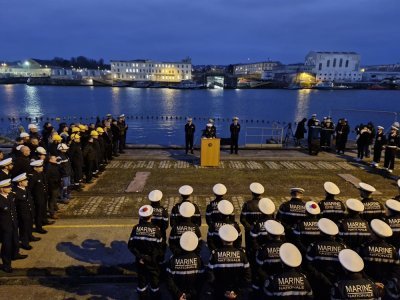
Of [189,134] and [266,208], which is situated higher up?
[266,208]

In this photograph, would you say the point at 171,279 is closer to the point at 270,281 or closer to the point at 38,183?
the point at 270,281

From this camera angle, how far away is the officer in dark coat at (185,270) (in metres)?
4.72

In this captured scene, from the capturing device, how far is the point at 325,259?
4914 millimetres

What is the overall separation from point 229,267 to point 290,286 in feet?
2.96

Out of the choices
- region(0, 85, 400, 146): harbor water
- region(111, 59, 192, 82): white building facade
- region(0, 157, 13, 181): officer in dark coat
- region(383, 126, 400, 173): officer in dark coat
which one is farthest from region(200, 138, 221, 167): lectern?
region(111, 59, 192, 82): white building facade

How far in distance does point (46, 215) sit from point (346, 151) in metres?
16.1

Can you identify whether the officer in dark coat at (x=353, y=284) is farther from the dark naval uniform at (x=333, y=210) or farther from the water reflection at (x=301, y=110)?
the water reflection at (x=301, y=110)

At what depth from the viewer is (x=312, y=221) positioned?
568cm

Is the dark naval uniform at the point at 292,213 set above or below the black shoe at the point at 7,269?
above

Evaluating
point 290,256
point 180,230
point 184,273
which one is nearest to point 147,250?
point 180,230

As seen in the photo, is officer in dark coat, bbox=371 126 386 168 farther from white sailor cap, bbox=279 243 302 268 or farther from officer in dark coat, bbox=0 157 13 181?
officer in dark coat, bbox=0 157 13 181

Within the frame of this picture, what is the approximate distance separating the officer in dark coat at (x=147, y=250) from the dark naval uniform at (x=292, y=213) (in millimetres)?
2392

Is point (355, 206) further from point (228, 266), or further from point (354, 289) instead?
point (228, 266)

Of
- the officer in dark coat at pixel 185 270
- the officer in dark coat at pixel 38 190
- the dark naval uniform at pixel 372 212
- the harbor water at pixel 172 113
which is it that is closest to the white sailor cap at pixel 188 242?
the officer in dark coat at pixel 185 270
